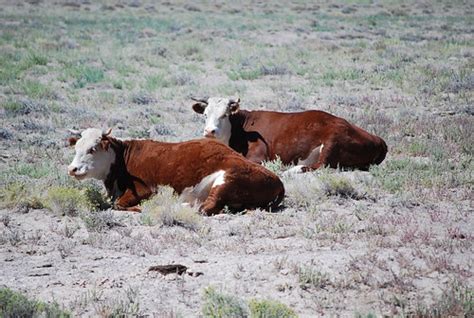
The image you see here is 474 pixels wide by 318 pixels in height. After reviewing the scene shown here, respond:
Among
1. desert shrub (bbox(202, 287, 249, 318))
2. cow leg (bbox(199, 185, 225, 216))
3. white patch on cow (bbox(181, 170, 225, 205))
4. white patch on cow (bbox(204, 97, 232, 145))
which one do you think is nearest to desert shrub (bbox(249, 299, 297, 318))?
desert shrub (bbox(202, 287, 249, 318))

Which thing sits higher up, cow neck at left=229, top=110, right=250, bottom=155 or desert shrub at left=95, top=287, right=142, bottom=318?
desert shrub at left=95, top=287, right=142, bottom=318

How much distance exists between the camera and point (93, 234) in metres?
A: 7.48

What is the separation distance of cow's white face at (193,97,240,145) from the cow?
2.05 meters

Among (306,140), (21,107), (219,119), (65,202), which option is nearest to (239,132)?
(219,119)

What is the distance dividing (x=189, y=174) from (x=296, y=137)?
2.78 meters

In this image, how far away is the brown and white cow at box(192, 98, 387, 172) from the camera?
10.7 metres

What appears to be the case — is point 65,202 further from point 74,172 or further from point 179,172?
Answer: point 179,172

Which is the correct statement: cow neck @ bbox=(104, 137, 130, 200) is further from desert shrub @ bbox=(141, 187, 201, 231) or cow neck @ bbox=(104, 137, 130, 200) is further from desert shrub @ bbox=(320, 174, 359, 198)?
desert shrub @ bbox=(320, 174, 359, 198)

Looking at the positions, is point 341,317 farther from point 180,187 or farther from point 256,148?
point 256,148

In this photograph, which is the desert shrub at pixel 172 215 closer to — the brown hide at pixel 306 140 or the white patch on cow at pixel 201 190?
the white patch on cow at pixel 201 190

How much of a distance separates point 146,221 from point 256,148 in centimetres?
366

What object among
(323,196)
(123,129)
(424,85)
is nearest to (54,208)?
(323,196)

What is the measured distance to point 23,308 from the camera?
534 centimetres

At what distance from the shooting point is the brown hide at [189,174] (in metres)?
8.43
